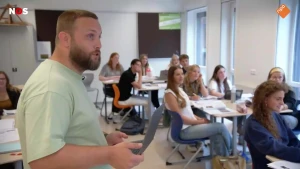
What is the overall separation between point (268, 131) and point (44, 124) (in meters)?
1.80

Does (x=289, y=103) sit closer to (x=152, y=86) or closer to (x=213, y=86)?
(x=213, y=86)

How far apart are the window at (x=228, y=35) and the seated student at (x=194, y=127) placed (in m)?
2.84

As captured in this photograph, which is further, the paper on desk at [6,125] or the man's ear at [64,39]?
the paper on desk at [6,125]

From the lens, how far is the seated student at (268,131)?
6.45 ft

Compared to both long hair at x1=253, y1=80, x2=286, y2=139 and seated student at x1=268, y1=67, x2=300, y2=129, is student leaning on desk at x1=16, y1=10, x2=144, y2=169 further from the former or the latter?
seated student at x1=268, y1=67, x2=300, y2=129

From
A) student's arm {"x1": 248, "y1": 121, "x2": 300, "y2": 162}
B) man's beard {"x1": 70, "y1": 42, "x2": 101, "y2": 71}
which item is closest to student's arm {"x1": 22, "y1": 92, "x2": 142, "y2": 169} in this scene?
man's beard {"x1": 70, "y1": 42, "x2": 101, "y2": 71}

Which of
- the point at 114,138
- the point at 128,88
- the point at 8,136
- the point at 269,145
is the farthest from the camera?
the point at 128,88

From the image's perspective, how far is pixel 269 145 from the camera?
199 centimetres

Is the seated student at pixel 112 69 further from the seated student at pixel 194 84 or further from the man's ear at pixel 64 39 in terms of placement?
the man's ear at pixel 64 39

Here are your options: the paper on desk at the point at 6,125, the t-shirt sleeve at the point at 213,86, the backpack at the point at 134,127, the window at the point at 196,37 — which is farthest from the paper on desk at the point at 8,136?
the window at the point at 196,37

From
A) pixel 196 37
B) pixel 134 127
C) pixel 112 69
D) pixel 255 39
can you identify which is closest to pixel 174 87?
pixel 134 127

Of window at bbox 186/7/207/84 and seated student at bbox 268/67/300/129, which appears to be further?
window at bbox 186/7/207/84

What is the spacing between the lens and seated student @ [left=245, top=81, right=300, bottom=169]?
6.45ft

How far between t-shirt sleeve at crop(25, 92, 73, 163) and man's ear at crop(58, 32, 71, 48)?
212 mm
